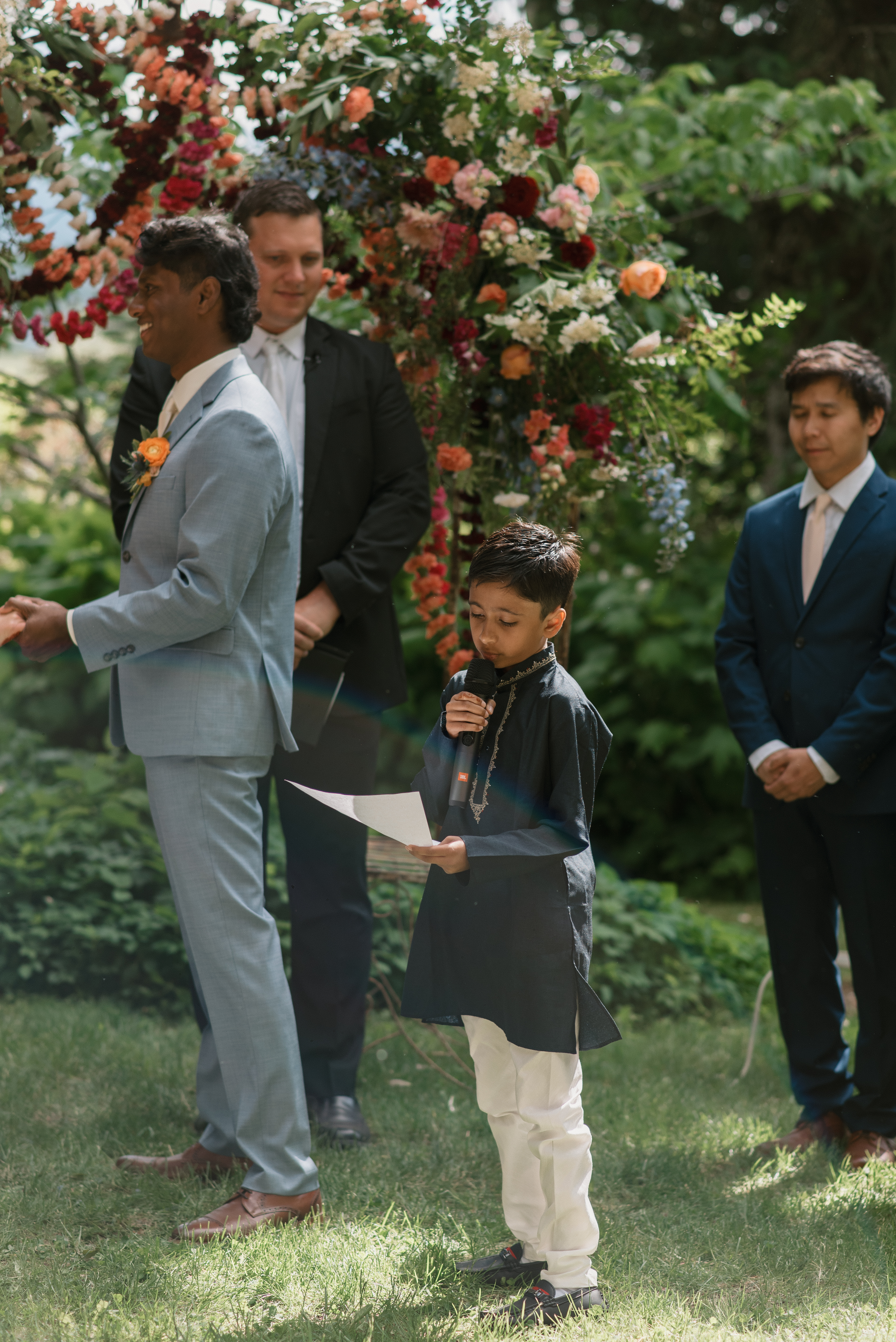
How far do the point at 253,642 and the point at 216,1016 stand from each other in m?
0.81

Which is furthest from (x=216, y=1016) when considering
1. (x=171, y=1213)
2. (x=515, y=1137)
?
(x=515, y=1137)

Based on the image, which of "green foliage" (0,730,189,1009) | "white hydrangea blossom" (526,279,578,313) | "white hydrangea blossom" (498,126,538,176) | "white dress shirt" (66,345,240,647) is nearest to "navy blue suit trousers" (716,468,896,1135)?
"white hydrangea blossom" (526,279,578,313)

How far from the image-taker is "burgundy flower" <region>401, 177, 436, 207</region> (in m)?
3.53

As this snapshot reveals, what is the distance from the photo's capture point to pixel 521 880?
2.36m

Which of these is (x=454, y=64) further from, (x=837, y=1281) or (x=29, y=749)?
(x=29, y=749)

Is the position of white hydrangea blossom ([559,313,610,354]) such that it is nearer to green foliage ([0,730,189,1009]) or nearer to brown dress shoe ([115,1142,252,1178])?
brown dress shoe ([115,1142,252,1178])

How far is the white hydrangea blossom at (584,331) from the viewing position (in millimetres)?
3371

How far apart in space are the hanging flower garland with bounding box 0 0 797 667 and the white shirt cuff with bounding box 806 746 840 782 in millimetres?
721

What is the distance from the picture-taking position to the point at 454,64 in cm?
345

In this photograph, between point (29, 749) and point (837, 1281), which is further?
point (29, 749)

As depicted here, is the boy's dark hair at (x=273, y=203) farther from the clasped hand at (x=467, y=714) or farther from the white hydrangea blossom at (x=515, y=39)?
the clasped hand at (x=467, y=714)

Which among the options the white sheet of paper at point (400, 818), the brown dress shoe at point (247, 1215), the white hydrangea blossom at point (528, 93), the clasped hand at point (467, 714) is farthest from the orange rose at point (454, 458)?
the brown dress shoe at point (247, 1215)

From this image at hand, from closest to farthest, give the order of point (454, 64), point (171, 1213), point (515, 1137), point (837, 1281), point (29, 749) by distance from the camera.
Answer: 1. point (515, 1137)
2. point (837, 1281)
3. point (171, 1213)
4. point (454, 64)
5. point (29, 749)

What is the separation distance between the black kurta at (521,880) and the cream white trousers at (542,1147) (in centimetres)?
8
